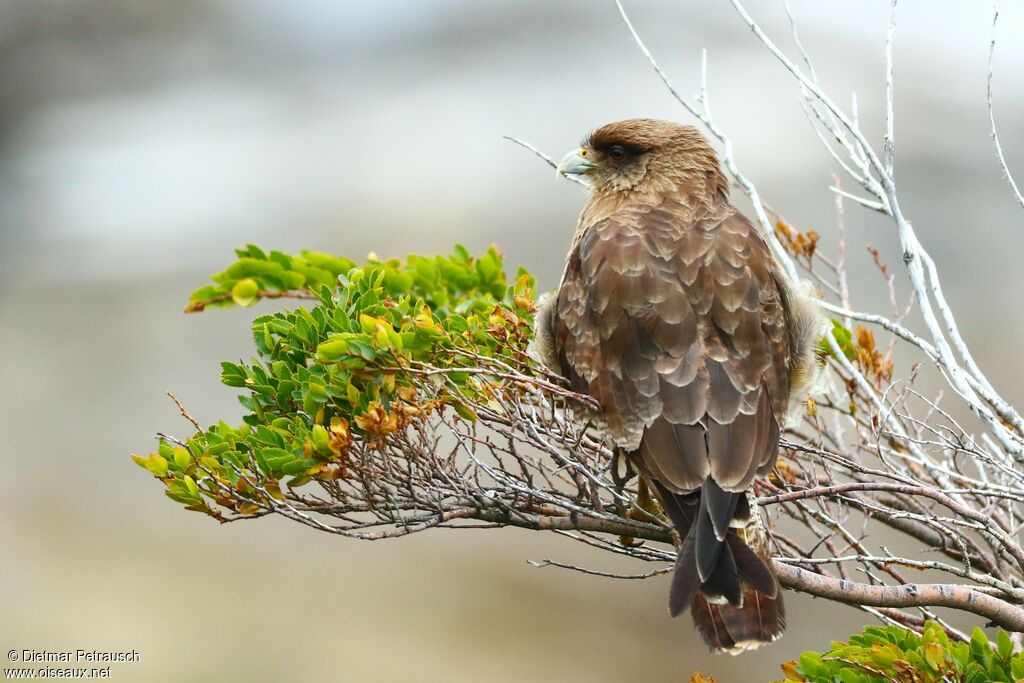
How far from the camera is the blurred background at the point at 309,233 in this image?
9.50m

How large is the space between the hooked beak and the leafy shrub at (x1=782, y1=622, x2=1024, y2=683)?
2443 mm

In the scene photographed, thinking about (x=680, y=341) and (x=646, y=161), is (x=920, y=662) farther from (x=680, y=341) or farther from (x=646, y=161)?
(x=646, y=161)

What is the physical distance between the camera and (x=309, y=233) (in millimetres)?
12297

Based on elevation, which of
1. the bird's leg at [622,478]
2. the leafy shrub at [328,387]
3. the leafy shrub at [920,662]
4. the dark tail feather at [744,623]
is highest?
the leafy shrub at [328,387]

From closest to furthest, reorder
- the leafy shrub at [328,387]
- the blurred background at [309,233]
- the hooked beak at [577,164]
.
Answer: the leafy shrub at [328,387] → the hooked beak at [577,164] → the blurred background at [309,233]

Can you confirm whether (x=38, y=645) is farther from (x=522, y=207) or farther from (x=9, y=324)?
(x=522, y=207)

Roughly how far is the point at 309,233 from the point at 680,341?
9169 millimetres

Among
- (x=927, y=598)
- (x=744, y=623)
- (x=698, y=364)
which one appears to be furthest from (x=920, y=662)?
(x=698, y=364)

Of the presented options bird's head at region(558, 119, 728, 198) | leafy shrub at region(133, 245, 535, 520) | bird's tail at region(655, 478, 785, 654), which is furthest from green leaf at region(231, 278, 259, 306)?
bird's tail at region(655, 478, 785, 654)

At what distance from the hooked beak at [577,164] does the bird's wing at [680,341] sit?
0.76 meters

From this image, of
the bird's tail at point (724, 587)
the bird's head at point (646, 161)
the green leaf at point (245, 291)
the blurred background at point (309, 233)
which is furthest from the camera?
the blurred background at point (309, 233)

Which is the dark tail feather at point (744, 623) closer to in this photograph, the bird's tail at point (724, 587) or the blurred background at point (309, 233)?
the bird's tail at point (724, 587)

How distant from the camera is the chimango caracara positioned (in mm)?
3088

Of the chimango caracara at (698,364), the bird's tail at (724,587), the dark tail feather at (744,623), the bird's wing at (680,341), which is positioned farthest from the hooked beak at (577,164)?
the dark tail feather at (744,623)
